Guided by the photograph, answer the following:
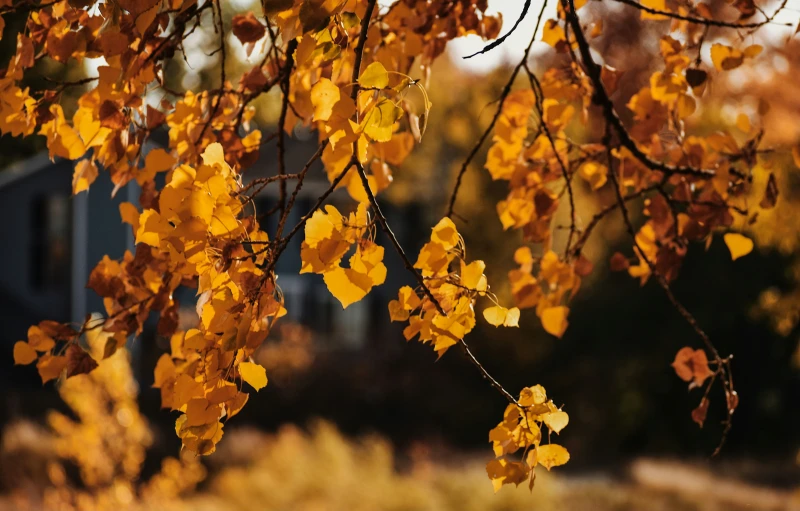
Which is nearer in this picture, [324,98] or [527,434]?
[324,98]

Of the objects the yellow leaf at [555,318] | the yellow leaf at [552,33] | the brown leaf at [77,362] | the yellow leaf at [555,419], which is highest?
the yellow leaf at [552,33]

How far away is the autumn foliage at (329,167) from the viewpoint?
3.50 feet

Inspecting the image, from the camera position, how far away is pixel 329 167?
1.64 metres

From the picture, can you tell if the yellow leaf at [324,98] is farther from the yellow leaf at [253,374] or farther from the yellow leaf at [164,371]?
the yellow leaf at [164,371]

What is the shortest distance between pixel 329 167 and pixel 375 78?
1.93 feet

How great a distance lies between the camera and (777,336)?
9812mm

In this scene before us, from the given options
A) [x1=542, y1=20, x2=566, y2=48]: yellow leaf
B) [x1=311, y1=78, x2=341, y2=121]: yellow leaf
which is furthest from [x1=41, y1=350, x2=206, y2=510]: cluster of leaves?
[x1=311, y1=78, x2=341, y2=121]: yellow leaf

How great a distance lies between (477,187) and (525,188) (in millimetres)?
8933

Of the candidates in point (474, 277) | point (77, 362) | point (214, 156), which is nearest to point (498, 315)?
point (474, 277)

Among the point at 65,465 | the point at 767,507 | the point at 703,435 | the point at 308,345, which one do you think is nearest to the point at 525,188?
the point at 767,507

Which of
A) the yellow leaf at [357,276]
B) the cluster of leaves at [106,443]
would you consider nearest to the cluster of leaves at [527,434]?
the yellow leaf at [357,276]

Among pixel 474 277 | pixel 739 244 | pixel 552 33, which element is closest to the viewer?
pixel 474 277

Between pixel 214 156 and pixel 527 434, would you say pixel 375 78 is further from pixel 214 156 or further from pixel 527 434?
pixel 527 434

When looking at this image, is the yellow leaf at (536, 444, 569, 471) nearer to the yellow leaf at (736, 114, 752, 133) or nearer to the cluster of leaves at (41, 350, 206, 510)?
the yellow leaf at (736, 114, 752, 133)
